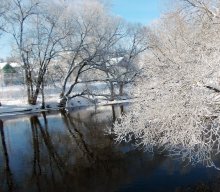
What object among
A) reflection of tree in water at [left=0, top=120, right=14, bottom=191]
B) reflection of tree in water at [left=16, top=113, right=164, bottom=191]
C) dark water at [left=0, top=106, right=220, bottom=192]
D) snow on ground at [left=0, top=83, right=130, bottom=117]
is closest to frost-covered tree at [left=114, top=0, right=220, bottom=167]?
dark water at [left=0, top=106, right=220, bottom=192]

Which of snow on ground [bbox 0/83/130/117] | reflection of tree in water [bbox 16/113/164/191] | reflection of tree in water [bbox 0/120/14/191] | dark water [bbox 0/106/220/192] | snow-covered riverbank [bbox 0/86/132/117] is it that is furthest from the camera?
snow on ground [bbox 0/83/130/117]

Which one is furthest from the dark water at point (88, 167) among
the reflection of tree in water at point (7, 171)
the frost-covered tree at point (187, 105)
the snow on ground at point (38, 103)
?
the snow on ground at point (38, 103)

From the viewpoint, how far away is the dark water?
32.1 ft

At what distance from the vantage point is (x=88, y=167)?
11.8 meters

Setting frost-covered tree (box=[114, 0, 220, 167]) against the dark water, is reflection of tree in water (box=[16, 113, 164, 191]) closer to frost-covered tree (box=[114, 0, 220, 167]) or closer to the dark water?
the dark water

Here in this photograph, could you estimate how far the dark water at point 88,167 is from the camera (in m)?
9.80

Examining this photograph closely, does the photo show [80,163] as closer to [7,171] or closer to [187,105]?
[7,171]


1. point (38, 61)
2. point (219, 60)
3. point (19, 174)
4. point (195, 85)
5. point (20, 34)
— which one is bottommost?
point (19, 174)

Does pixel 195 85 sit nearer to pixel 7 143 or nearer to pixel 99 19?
pixel 7 143

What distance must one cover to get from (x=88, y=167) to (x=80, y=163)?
64 centimetres

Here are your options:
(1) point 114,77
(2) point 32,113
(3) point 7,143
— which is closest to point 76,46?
(1) point 114,77

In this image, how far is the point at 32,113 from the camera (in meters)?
28.2

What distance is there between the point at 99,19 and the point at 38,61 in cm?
666

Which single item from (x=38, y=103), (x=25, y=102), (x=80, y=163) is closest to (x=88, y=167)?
(x=80, y=163)
